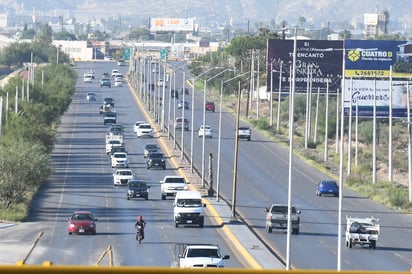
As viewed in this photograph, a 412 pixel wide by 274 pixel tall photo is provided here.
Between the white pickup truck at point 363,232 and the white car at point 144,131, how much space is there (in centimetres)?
5632

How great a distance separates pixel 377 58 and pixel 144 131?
20.2 metres

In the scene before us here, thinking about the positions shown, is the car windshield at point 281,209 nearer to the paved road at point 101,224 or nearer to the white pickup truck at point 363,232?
the paved road at point 101,224

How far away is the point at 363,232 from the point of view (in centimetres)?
4703

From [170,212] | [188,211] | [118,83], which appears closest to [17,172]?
[170,212]

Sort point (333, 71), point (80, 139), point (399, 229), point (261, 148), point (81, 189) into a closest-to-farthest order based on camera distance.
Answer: point (399, 229)
point (81, 189)
point (261, 148)
point (80, 139)
point (333, 71)

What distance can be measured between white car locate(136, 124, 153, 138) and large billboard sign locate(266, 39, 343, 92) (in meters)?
13.4

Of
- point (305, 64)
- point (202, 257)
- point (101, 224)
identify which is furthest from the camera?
point (305, 64)

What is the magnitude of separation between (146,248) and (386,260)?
A: 823 cm

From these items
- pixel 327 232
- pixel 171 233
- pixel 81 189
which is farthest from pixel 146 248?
pixel 81 189

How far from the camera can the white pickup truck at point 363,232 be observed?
46.7 metres

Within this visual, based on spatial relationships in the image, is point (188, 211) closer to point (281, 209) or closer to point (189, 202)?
point (189, 202)

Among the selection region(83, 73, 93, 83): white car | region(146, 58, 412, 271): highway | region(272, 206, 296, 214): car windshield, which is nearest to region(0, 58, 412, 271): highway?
region(146, 58, 412, 271): highway

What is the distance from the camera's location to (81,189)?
70.5 meters

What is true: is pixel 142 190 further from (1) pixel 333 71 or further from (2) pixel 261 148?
(1) pixel 333 71
